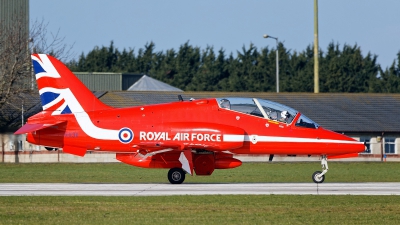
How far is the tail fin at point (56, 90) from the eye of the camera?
27734 mm

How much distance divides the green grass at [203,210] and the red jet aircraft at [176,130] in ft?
17.8

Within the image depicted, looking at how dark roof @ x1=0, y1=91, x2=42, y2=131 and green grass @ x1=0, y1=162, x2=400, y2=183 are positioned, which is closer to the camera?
green grass @ x1=0, y1=162, x2=400, y2=183

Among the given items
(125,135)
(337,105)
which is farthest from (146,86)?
(125,135)

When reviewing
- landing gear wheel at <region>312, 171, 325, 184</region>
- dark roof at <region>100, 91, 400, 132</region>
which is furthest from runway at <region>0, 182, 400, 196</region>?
dark roof at <region>100, 91, 400, 132</region>

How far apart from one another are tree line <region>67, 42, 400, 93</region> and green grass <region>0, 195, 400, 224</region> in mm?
74955

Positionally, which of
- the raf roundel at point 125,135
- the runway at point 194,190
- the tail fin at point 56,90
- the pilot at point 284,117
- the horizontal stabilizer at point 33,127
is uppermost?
the tail fin at point 56,90

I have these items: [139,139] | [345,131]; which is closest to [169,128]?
[139,139]

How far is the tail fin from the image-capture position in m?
27.7

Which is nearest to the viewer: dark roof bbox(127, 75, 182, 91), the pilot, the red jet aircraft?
the red jet aircraft

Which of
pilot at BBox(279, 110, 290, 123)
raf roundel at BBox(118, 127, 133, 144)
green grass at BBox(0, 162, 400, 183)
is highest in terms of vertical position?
pilot at BBox(279, 110, 290, 123)

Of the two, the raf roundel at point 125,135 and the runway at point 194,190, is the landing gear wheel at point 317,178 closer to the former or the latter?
the runway at point 194,190

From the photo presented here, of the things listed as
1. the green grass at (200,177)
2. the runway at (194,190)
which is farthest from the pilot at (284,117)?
the green grass at (200,177)

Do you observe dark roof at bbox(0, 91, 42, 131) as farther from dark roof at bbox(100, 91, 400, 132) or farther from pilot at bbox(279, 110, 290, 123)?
pilot at bbox(279, 110, 290, 123)

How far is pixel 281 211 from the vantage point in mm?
18891
